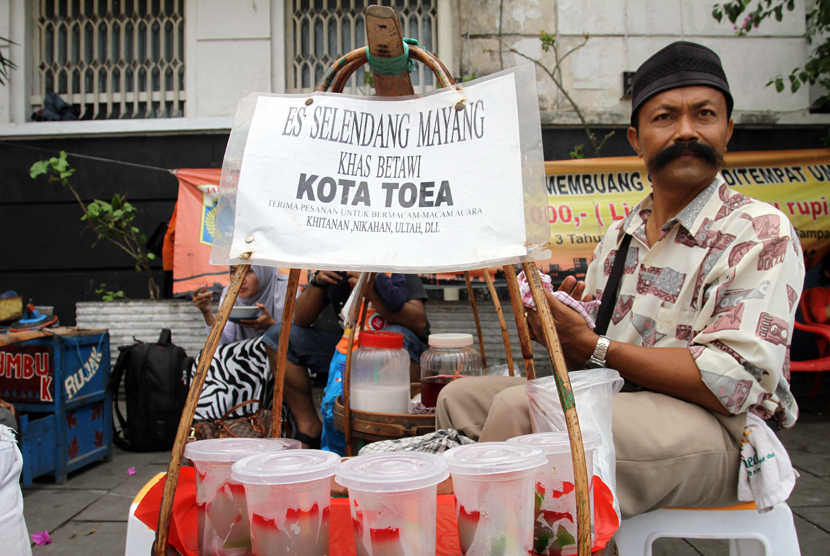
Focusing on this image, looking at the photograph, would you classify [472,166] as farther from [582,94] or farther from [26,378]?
[582,94]

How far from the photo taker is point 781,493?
4.21 feet

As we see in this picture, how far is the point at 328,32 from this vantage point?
546 centimetres

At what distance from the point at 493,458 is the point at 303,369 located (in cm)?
237

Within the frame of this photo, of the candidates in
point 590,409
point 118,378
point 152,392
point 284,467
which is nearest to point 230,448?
A: point 284,467

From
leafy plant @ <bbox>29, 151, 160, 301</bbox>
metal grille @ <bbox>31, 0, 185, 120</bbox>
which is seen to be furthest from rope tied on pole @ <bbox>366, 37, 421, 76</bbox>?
metal grille @ <bbox>31, 0, 185, 120</bbox>

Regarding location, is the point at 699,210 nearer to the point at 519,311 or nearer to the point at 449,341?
the point at 519,311

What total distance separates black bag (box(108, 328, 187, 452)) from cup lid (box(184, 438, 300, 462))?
8.80 feet

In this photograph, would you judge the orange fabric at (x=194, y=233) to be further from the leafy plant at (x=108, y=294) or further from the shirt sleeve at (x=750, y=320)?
the shirt sleeve at (x=750, y=320)

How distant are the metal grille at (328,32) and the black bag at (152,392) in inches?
128

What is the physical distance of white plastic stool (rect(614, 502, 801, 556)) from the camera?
4.54 feet

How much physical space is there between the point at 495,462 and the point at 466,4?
5.44m

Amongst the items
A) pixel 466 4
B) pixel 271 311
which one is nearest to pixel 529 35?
pixel 466 4

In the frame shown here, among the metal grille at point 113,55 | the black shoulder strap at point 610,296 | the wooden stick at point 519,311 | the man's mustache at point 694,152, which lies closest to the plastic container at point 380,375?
the wooden stick at point 519,311

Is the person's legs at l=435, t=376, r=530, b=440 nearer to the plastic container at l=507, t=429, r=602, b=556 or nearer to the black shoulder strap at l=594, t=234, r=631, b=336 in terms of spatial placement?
the black shoulder strap at l=594, t=234, r=631, b=336
